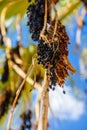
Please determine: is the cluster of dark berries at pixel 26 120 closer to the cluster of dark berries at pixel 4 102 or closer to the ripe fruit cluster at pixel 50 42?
the cluster of dark berries at pixel 4 102

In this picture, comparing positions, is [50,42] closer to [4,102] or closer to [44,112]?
[44,112]

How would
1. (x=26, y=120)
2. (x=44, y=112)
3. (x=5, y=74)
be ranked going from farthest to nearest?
1. (x=5, y=74)
2. (x=26, y=120)
3. (x=44, y=112)

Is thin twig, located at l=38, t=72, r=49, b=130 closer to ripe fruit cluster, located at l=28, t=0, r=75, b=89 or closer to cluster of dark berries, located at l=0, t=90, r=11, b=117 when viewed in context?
ripe fruit cluster, located at l=28, t=0, r=75, b=89

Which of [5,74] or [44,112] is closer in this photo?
[44,112]

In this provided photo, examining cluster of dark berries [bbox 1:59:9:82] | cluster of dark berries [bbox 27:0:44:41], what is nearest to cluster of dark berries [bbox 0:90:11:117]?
cluster of dark berries [bbox 1:59:9:82]

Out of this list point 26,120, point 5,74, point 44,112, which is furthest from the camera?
point 5,74

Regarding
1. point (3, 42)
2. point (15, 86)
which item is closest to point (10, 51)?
point (3, 42)

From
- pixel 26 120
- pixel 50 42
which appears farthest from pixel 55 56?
pixel 26 120
